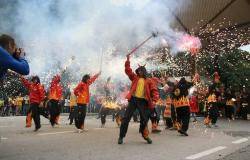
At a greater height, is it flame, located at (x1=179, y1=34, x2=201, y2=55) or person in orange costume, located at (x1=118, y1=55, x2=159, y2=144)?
flame, located at (x1=179, y1=34, x2=201, y2=55)

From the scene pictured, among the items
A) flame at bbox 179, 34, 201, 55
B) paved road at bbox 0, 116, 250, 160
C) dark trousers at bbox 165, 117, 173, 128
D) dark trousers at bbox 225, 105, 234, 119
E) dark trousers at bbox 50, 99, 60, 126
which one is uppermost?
flame at bbox 179, 34, 201, 55

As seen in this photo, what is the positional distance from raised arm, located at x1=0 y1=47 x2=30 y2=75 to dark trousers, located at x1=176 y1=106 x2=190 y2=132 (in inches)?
269

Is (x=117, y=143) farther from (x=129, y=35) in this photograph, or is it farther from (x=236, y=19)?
(x=236, y=19)

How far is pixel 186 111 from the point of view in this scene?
1250 cm

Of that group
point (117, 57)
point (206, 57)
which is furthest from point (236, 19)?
point (117, 57)

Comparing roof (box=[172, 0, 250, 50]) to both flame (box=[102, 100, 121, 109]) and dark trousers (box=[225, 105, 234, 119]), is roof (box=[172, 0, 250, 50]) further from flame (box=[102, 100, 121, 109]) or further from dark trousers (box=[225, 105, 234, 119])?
flame (box=[102, 100, 121, 109])

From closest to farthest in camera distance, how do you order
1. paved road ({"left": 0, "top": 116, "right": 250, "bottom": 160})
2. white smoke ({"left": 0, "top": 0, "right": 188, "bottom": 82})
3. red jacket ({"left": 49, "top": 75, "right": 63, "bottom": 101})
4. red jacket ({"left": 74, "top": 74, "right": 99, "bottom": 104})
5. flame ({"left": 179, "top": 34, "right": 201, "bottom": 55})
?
paved road ({"left": 0, "top": 116, "right": 250, "bottom": 160}) < white smoke ({"left": 0, "top": 0, "right": 188, "bottom": 82}) < red jacket ({"left": 74, "top": 74, "right": 99, "bottom": 104}) < red jacket ({"left": 49, "top": 75, "right": 63, "bottom": 101}) < flame ({"left": 179, "top": 34, "right": 201, "bottom": 55})

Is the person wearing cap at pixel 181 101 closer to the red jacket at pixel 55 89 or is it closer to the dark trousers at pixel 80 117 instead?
the dark trousers at pixel 80 117

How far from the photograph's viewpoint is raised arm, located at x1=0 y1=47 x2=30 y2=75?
588cm

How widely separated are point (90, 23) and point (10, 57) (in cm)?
800

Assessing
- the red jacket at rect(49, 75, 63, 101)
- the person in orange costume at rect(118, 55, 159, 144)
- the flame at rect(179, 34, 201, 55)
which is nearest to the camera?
the person in orange costume at rect(118, 55, 159, 144)

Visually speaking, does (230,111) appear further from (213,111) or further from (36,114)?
(36,114)

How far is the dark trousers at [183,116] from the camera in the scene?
12.2 m

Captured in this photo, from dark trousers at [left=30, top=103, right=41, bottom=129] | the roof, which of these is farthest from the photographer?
the roof
